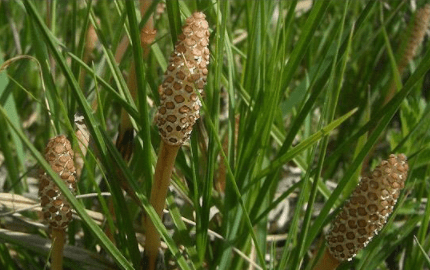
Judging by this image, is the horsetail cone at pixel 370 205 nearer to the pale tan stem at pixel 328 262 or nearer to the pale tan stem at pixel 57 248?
the pale tan stem at pixel 328 262

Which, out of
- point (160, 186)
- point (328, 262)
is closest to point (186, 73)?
point (160, 186)

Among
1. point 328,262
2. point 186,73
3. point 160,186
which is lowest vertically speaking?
point 328,262

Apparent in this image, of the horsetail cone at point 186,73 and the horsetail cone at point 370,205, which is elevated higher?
the horsetail cone at point 186,73

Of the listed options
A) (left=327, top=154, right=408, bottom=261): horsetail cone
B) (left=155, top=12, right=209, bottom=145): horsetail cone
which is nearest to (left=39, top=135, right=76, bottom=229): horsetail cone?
(left=155, top=12, right=209, bottom=145): horsetail cone

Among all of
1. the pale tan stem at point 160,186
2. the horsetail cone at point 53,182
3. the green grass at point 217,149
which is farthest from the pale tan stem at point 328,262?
the horsetail cone at point 53,182

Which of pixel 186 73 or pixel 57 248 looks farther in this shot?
pixel 57 248

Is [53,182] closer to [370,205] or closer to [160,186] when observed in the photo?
[160,186]
